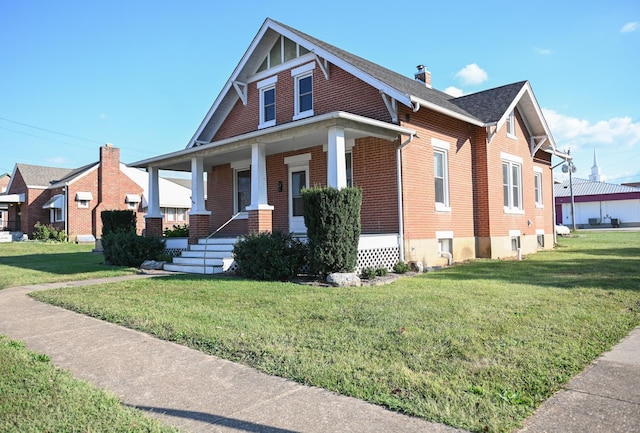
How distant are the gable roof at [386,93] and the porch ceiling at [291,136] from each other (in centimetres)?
115

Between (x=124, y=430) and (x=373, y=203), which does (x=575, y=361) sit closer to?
(x=124, y=430)

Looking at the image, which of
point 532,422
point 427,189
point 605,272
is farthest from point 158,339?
point 605,272

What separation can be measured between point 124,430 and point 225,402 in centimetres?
78

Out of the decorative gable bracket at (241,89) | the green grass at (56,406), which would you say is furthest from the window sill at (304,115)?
the green grass at (56,406)

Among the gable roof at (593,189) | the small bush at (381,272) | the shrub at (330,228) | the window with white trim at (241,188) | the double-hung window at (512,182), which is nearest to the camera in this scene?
the shrub at (330,228)

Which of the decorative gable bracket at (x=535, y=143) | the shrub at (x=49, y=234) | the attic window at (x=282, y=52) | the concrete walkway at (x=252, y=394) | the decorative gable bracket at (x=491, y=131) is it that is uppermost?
the attic window at (x=282, y=52)

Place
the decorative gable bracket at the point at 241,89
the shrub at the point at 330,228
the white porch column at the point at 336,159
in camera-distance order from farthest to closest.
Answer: the decorative gable bracket at the point at 241,89 → the white porch column at the point at 336,159 → the shrub at the point at 330,228

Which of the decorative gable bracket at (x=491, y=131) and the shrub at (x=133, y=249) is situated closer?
the shrub at (x=133, y=249)

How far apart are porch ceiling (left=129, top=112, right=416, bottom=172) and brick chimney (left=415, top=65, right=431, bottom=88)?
24.1 ft

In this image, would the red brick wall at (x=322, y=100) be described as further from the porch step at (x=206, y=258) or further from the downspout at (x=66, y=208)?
the downspout at (x=66, y=208)

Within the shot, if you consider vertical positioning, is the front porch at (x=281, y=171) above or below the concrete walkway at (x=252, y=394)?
above

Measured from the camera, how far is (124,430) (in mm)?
3182

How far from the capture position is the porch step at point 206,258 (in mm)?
11625

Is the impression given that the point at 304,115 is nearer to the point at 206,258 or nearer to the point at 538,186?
the point at 206,258
